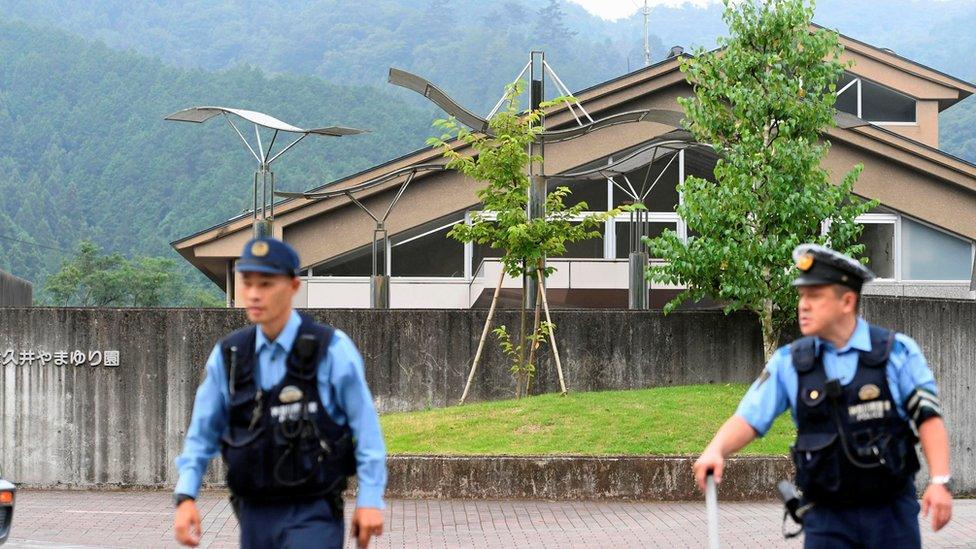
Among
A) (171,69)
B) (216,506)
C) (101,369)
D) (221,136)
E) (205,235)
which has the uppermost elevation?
Answer: (171,69)

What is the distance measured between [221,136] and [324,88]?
792cm

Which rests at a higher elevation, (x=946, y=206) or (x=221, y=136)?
(x=221, y=136)

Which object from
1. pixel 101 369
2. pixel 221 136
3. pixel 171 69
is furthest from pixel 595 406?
pixel 171 69

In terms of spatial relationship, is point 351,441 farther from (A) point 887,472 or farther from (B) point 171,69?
(B) point 171,69

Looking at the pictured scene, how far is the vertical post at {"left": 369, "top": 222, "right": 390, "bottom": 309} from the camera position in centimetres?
2398

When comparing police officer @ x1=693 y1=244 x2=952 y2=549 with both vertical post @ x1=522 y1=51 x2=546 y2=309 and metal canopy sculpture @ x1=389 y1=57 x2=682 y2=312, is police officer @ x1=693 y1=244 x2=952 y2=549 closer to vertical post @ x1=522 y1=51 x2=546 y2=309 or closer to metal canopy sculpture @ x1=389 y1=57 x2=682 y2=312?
vertical post @ x1=522 y1=51 x2=546 y2=309

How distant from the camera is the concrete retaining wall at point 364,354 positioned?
1681 cm

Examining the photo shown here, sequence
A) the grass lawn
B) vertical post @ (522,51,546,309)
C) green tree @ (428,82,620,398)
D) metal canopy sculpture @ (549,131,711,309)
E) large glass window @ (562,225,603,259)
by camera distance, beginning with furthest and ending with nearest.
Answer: large glass window @ (562,225,603,259) → metal canopy sculpture @ (549,131,711,309) → vertical post @ (522,51,546,309) → green tree @ (428,82,620,398) → the grass lawn

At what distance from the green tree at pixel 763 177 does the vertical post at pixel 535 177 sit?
7.96 ft

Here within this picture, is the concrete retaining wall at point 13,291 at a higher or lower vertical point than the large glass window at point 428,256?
lower

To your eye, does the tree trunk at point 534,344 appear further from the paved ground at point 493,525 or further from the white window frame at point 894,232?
the white window frame at point 894,232

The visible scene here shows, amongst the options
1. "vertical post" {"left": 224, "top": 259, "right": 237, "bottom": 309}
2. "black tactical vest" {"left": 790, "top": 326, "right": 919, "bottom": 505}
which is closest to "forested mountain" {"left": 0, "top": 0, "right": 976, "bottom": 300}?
"vertical post" {"left": 224, "top": 259, "right": 237, "bottom": 309}

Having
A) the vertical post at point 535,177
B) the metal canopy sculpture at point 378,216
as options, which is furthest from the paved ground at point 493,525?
the metal canopy sculpture at point 378,216

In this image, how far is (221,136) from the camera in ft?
295
